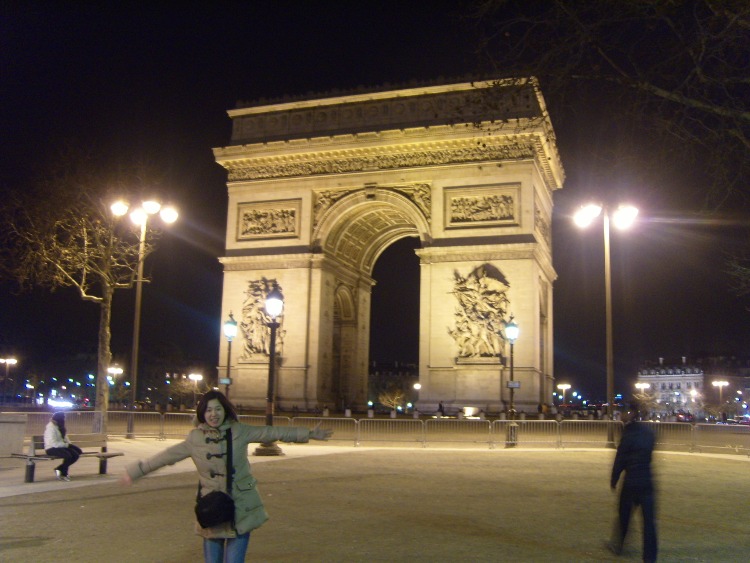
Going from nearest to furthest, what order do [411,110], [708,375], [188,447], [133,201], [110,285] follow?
[188,447] → [110,285] → [133,201] → [411,110] → [708,375]

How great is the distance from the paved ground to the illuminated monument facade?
57.9 ft

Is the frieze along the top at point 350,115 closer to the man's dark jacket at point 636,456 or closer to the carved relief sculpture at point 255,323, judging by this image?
the carved relief sculpture at point 255,323

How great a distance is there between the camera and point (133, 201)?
26.1 meters

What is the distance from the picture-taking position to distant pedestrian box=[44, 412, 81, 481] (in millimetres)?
13078

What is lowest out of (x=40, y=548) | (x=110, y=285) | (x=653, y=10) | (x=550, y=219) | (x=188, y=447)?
(x=40, y=548)

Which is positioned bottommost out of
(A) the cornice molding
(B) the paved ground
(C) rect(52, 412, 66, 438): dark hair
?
(B) the paved ground

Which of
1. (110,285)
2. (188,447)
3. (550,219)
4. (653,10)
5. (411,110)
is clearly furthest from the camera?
(550,219)

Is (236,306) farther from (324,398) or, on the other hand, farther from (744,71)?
(744,71)

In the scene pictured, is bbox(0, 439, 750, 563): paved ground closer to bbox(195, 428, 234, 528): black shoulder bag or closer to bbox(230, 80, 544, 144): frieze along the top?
bbox(195, 428, 234, 528): black shoulder bag

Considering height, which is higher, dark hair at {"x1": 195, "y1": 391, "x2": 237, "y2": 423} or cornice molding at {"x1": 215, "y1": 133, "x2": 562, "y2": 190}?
cornice molding at {"x1": 215, "y1": 133, "x2": 562, "y2": 190}

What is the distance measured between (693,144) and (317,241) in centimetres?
2741

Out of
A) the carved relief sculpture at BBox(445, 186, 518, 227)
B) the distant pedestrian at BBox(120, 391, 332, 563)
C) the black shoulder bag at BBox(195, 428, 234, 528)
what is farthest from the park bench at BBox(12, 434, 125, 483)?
the carved relief sculpture at BBox(445, 186, 518, 227)

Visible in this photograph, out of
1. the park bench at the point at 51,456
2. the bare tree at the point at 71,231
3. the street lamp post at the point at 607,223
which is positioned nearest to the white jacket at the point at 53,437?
the park bench at the point at 51,456

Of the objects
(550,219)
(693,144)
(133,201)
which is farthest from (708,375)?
(693,144)
